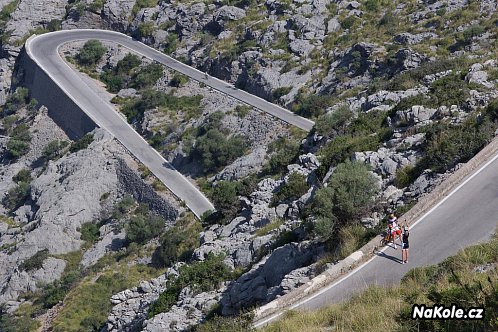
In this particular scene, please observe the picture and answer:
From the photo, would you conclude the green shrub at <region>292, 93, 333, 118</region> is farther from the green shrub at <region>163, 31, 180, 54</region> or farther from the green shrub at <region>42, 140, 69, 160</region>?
the green shrub at <region>163, 31, 180, 54</region>

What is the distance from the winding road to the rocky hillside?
101cm

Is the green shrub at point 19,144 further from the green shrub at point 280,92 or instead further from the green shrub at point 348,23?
the green shrub at point 348,23

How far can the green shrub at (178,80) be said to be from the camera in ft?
192

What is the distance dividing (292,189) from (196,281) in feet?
23.5

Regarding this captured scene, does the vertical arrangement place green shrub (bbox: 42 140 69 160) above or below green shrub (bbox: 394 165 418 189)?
below

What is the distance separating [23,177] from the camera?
53469 millimetres

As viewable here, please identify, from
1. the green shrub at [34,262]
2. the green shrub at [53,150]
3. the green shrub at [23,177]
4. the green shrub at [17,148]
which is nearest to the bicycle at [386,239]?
the green shrub at [34,262]

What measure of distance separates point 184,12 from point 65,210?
33248mm

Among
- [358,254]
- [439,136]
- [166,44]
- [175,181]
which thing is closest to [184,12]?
[166,44]

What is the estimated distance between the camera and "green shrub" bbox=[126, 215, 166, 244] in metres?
39.3

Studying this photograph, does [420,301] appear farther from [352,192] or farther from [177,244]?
[177,244]

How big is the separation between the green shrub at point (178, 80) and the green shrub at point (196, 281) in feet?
125

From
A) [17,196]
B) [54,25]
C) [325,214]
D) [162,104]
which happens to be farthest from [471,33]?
[54,25]

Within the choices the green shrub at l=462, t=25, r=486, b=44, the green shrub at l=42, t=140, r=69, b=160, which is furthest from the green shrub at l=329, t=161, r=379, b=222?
the green shrub at l=42, t=140, r=69, b=160
